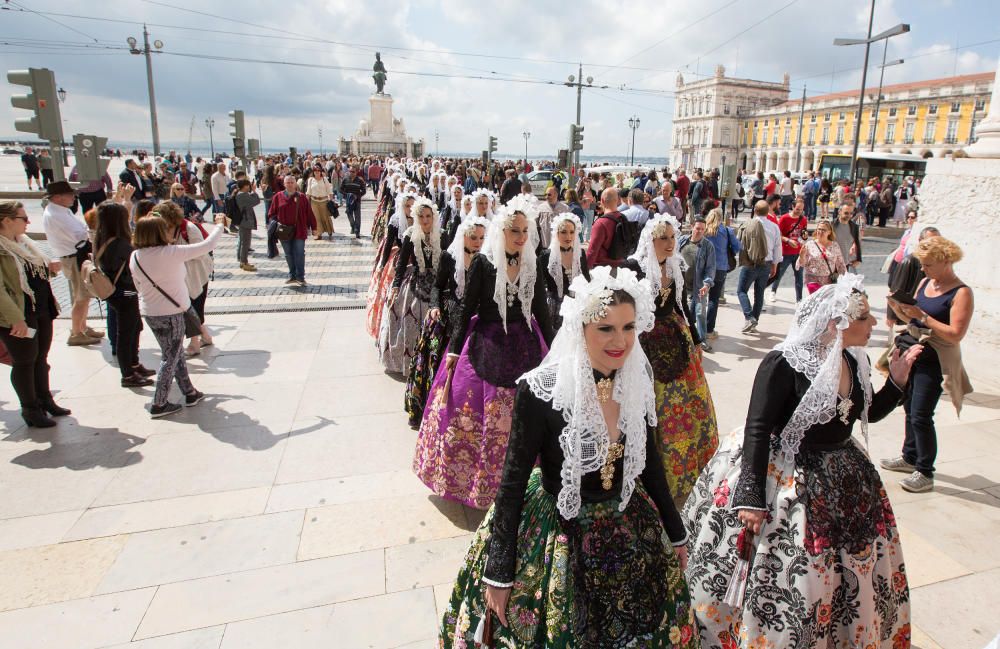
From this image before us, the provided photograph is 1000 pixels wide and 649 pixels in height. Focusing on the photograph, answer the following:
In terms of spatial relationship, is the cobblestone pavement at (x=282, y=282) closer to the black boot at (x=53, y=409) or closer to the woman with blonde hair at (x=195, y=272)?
the woman with blonde hair at (x=195, y=272)

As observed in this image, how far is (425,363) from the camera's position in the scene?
513 centimetres

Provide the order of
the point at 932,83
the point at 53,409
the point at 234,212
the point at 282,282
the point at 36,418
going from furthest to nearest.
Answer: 1. the point at 932,83
2. the point at 234,212
3. the point at 282,282
4. the point at 53,409
5. the point at 36,418

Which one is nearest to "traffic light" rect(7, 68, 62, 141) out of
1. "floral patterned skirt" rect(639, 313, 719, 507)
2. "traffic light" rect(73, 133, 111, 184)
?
"traffic light" rect(73, 133, 111, 184)

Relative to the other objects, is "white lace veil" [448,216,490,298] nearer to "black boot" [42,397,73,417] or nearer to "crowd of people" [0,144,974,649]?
"crowd of people" [0,144,974,649]

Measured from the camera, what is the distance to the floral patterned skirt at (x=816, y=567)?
2412 millimetres

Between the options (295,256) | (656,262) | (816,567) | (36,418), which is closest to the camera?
(816,567)

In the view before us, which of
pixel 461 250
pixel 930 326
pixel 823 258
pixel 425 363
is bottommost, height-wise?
pixel 425 363

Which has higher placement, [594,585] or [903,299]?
[903,299]

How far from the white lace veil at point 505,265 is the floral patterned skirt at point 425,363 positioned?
40.2 inches

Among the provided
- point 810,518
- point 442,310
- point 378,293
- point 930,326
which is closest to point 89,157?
point 378,293

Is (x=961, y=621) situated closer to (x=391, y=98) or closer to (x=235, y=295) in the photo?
(x=235, y=295)

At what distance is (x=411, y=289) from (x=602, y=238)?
2.44 metres

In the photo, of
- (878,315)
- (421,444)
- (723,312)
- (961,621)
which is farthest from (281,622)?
(878,315)

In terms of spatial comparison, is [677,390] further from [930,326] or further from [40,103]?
[40,103]
